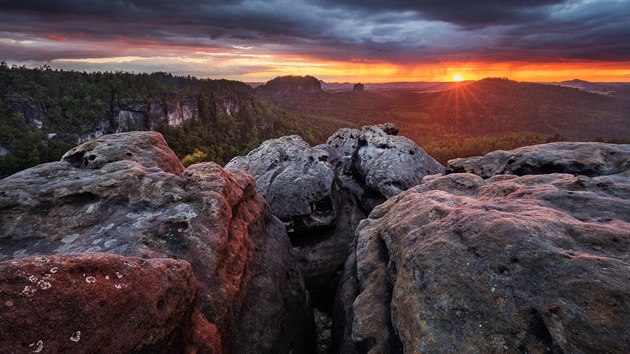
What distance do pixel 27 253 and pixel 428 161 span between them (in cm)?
2486

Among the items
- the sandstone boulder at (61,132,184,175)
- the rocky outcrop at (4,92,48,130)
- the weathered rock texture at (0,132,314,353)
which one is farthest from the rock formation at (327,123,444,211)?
the rocky outcrop at (4,92,48,130)

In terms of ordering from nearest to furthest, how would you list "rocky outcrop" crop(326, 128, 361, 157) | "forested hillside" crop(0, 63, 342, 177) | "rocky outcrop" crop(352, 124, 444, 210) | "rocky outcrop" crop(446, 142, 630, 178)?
"rocky outcrop" crop(446, 142, 630, 178)
"rocky outcrop" crop(352, 124, 444, 210)
"rocky outcrop" crop(326, 128, 361, 157)
"forested hillside" crop(0, 63, 342, 177)

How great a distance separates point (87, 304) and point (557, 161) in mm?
16961

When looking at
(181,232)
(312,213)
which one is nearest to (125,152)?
(181,232)

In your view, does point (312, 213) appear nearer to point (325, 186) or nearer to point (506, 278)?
point (325, 186)

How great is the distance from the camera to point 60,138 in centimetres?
15238

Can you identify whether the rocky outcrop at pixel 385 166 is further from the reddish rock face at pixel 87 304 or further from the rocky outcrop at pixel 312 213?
the reddish rock face at pixel 87 304

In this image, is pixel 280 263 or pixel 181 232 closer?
pixel 181 232

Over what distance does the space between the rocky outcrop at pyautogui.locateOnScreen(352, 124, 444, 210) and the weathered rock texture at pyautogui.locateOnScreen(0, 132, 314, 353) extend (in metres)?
12.7

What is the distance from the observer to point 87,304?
5.71 m

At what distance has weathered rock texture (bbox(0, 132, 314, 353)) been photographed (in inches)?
359

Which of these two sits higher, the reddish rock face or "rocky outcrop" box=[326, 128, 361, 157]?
the reddish rock face

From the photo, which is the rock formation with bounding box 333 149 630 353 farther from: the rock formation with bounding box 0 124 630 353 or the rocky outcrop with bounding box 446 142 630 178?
the rocky outcrop with bounding box 446 142 630 178

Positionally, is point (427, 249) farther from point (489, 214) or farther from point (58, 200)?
point (58, 200)
